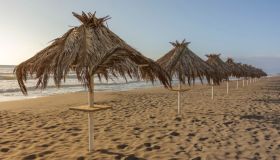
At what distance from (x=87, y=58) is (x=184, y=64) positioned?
5.80 m

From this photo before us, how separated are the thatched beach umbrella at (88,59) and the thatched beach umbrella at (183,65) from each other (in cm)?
411

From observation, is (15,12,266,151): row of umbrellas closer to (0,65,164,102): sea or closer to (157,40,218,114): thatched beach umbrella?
(157,40,218,114): thatched beach umbrella

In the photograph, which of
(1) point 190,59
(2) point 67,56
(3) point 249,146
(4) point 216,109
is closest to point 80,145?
(2) point 67,56

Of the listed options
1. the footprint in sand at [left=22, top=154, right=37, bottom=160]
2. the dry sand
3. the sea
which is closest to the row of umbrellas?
the dry sand

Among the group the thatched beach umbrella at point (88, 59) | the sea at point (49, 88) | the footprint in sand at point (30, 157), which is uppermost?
the thatched beach umbrella at point (88, 59)

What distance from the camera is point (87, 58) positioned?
5.38 meters

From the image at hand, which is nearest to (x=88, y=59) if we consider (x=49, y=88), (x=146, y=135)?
(x=146, y=135)

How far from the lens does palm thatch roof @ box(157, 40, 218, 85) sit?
10539mm

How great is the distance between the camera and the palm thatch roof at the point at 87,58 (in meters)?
5.42

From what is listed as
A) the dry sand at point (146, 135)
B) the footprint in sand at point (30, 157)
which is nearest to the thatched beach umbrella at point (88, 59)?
the dry sand at point (146, 135)

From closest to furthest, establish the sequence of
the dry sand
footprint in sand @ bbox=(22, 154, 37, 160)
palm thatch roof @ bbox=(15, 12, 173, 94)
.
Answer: palm thatch roof @ bbox=(15, 12, 173, 94) < footprint in sand @ bbox=(22, 154, 37, 160) < the dry sand

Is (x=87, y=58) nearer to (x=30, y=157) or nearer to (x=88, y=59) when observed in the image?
(x=88, y=59)

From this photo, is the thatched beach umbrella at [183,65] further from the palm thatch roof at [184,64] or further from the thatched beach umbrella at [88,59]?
the thatched beach umbrella at [88,59]

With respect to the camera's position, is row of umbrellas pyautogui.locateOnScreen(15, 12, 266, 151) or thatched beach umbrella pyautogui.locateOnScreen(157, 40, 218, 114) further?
thatched beach umbrella pyautogui.locateOnScreen(157, 40, 218, 114)
